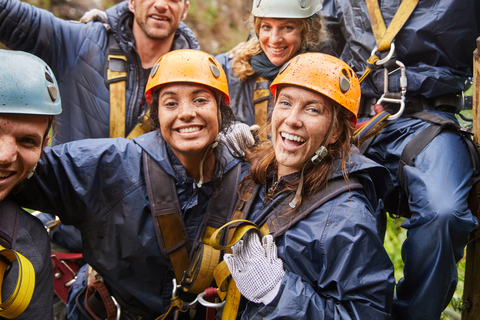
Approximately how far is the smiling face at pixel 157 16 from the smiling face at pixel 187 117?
170 cm

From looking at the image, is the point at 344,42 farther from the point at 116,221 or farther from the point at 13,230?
the point at 13,230

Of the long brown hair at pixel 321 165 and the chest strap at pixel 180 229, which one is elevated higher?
the long brown hair at pixel 321 165

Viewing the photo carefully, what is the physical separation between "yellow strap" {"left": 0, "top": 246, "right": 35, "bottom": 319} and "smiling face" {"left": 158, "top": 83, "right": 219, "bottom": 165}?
49.8 inches

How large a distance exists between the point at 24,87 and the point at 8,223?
0.81 meters

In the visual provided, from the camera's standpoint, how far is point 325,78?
2662 mm

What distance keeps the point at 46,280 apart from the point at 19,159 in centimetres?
80

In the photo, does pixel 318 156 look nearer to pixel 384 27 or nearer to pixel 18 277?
pixel 384 27

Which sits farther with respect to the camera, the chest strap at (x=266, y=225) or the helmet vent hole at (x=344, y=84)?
the helmet vent hole at (x=344, y=84)

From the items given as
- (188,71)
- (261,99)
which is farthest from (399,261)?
(188,71)

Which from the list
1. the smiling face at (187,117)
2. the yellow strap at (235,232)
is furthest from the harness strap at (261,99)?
the yellow strap at (235,232)

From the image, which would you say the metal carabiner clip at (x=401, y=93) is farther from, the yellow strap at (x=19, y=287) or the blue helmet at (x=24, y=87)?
the yellow strap at (x=19, y=287)

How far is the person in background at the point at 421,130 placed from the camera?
117 inches

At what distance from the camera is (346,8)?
4.08 meters

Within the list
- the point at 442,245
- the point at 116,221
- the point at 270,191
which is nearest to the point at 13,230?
the point at 116,221
